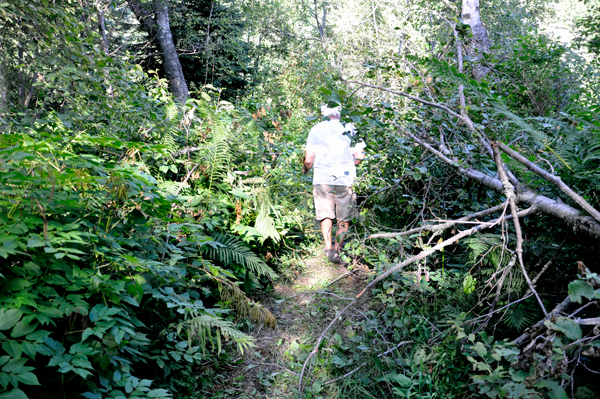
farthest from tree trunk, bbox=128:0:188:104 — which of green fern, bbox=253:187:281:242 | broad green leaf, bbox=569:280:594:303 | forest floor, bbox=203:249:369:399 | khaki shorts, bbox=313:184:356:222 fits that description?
broad green leaf, bbox=569:280:594:303

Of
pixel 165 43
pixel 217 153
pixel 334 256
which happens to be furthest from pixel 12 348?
pixel 165 43

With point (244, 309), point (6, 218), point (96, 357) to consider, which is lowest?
point (244, 309)

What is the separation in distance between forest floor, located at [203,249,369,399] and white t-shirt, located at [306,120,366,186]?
1130 millimetres

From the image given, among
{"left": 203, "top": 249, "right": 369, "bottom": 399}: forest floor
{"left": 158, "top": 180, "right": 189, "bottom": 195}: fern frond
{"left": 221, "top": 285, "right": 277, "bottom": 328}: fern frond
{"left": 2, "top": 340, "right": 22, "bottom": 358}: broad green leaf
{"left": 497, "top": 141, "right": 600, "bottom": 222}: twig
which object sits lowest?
{"left": 203, "top": 249, "right": 369, "bottom": 399}: forest floor

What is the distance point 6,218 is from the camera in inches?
74.8

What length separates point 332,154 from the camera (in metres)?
5.18

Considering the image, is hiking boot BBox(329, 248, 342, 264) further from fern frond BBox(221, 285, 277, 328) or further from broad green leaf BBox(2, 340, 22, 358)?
broad green leaf BBox(2, 340, 22, 358)

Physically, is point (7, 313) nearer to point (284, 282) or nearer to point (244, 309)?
point (244, 309)

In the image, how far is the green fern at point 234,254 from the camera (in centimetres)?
386

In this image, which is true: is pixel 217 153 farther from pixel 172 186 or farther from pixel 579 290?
pixel 579 290

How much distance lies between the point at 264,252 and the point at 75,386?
2874 millimetres

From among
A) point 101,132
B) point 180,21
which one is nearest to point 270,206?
point 101,132

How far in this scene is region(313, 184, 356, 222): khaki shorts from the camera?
5250 millimetres

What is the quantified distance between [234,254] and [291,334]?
975 mm
